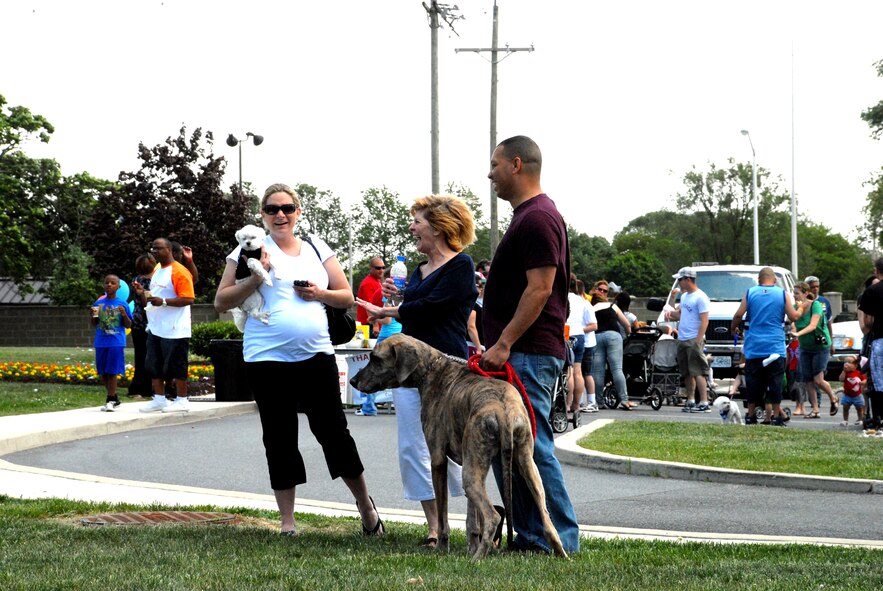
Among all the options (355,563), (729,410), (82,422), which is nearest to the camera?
(355,563)

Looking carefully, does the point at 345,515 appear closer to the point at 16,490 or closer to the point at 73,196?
the point at 16,490

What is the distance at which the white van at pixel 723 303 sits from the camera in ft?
72.9

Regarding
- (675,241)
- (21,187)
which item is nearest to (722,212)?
(675,241)

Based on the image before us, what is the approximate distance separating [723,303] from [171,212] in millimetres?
24778

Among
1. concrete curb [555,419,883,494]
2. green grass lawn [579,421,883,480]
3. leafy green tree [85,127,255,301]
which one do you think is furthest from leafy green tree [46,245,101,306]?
concrete curb [555,419,883,494]

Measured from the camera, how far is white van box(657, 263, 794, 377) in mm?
22219

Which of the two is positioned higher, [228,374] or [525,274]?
[525,274]

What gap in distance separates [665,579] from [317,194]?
84.6m

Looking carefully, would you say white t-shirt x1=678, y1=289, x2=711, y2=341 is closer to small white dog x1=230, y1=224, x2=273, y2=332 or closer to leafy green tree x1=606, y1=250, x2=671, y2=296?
small white dog x1=230, y1=224, x2=273, y2=332

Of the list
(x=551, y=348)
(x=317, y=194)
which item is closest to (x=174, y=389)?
(x=551, y=348)

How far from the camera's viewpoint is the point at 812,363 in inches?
688

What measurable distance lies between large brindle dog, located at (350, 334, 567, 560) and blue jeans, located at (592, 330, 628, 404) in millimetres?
12246

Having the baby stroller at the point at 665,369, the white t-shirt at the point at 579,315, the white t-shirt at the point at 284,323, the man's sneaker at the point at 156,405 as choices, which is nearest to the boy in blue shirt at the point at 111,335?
the man's sneaker at the point at 156,405

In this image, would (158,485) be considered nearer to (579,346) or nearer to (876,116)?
(579,346)
